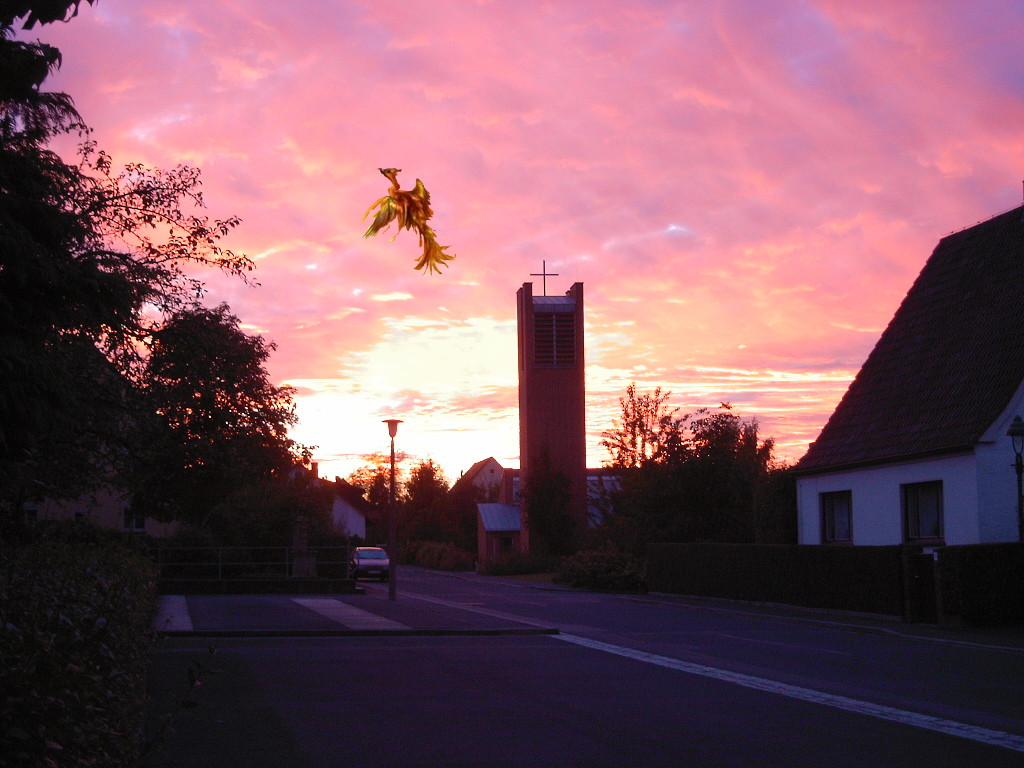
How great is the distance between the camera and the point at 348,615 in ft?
83.6

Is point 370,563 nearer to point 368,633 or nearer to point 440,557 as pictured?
point 440,557

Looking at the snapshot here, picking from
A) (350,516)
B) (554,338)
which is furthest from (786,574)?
(350,516)

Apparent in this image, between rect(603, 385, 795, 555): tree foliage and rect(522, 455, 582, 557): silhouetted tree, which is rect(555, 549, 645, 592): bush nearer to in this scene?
rect(603, 385, 795, 555): tree foliage

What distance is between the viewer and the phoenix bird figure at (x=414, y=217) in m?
4.19

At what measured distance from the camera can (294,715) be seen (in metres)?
10.8

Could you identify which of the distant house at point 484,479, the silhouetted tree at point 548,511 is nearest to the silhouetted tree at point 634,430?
the silhouetted tree at point 548,511

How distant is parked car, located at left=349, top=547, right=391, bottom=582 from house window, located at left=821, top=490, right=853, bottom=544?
26303 mm

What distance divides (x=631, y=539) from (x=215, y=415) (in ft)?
90.4

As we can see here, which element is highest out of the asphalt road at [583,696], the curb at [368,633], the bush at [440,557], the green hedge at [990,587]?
the green hedge at [990,587]

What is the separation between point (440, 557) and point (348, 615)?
189ft

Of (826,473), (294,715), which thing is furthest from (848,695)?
(826,473)

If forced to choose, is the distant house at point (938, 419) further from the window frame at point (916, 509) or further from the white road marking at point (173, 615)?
the white road marking at point (173, 615)

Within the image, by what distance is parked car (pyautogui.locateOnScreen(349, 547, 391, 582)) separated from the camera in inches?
2141

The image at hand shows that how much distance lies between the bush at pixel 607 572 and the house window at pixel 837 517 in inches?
492
